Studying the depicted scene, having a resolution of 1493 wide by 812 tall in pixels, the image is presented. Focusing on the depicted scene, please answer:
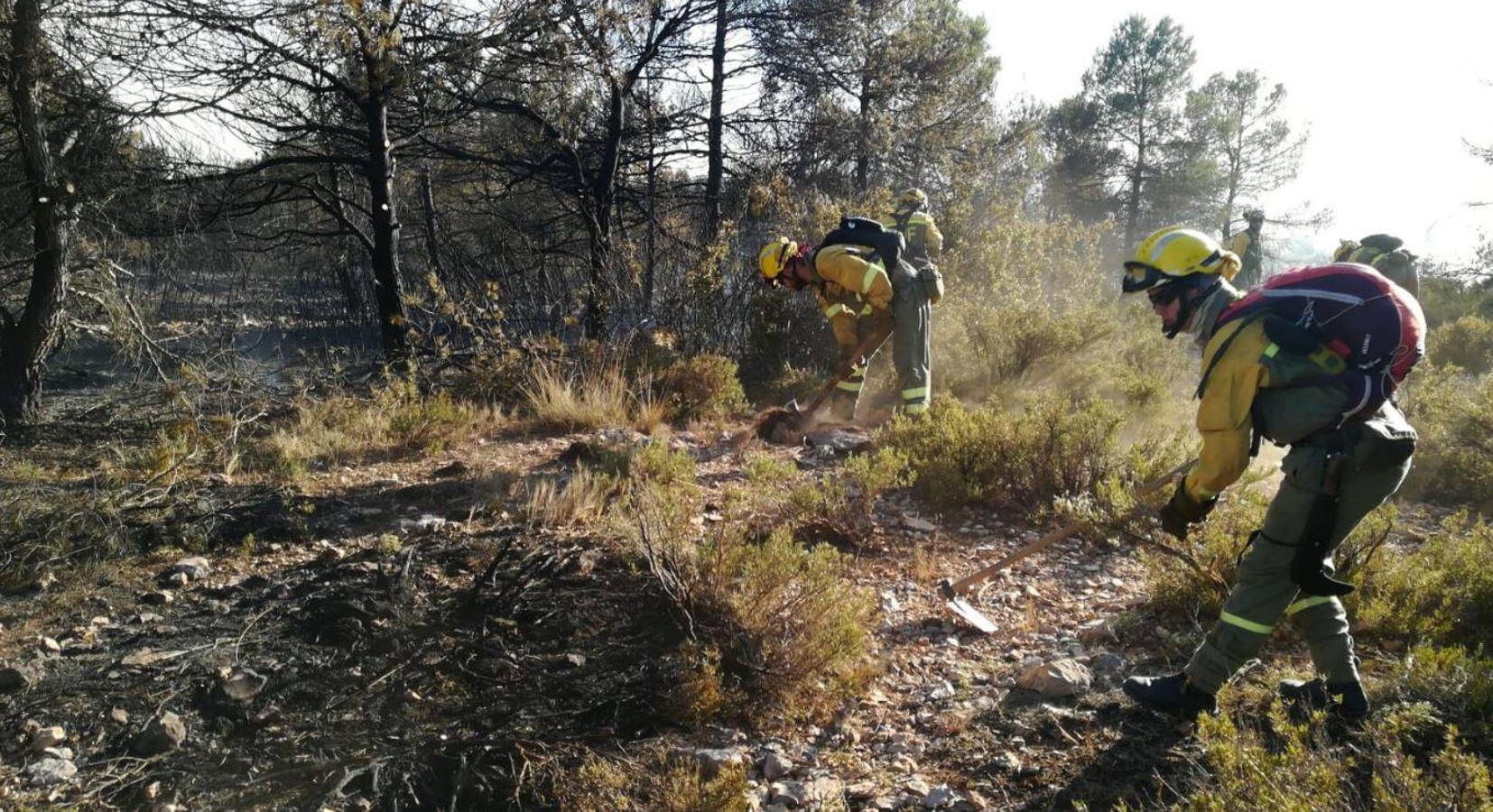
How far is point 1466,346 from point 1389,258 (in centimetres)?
655

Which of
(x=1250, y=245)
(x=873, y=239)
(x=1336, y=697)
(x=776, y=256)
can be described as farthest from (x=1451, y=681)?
(x=1250, y=245)

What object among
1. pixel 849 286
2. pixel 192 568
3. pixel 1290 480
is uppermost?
pixel 849 286

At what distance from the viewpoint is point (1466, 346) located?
10.5 meters

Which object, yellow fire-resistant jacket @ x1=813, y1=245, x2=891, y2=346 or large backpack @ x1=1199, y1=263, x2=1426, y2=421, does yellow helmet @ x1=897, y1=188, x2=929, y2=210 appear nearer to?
yellow fire-resistant jacket @ x1=813, y1=245, x2=891, y2=346

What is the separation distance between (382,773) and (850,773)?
1547 millimetres

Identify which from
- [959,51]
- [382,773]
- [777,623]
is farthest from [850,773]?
[959,51]

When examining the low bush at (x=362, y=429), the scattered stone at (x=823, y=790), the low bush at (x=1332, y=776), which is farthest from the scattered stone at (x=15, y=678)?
the low bush at (x=1332, y=776)

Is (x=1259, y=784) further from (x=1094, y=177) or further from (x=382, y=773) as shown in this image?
(x=1094, y=177)

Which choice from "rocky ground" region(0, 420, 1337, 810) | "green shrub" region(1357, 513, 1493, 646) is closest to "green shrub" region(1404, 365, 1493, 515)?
"green shrub" region(1357, 513, 1493, 646)

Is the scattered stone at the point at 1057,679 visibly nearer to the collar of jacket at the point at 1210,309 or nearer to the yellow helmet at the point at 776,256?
the collar of jacket at the point at 1210,309

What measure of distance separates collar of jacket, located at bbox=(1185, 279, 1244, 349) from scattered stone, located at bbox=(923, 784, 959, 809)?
1800 millimetres

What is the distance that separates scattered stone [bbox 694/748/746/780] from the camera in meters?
2.61

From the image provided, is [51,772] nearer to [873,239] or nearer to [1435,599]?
[1435,599]

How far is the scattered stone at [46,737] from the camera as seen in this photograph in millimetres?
2617
